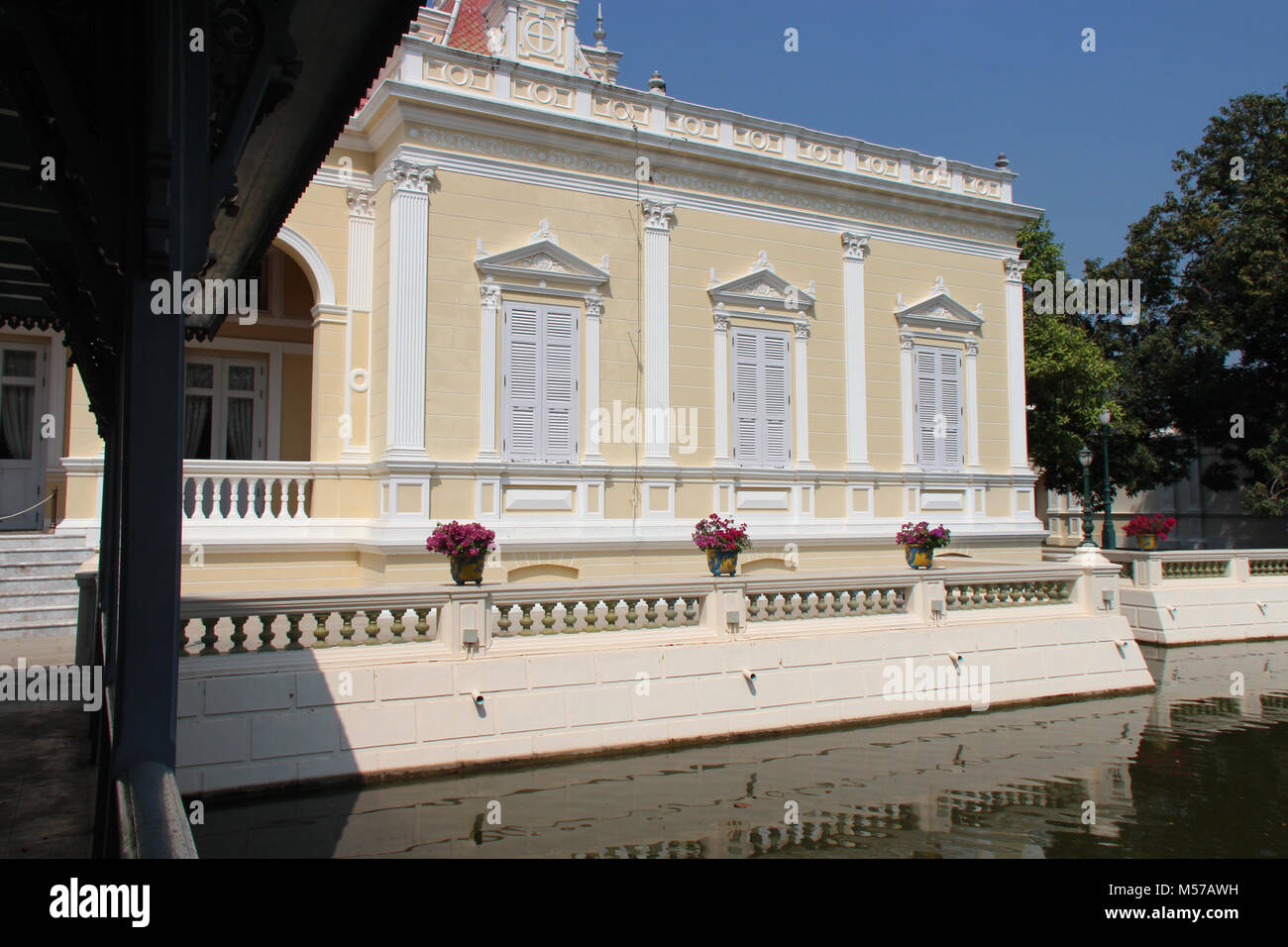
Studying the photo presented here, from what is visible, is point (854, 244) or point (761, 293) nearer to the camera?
point (761, 293)

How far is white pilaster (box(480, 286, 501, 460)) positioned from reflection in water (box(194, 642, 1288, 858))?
6.12 meters

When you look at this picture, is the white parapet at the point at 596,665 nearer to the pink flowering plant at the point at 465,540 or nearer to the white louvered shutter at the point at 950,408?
the pink flowering plant at the point at 465,540

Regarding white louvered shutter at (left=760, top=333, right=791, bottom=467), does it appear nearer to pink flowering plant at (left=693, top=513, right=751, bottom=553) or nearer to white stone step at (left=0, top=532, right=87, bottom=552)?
pink flowering plant at (left=693, top=513, right=751, bottom=553)

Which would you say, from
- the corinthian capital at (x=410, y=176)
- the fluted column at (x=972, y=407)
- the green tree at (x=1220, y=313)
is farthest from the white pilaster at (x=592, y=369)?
the green tree at (x=1220, y=313)

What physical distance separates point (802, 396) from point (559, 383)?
Result: 4339 millimetres

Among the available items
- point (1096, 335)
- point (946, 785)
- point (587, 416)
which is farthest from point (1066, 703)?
point (1096, 335)

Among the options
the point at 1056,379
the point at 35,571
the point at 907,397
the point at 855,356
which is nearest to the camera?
the point at 35,571

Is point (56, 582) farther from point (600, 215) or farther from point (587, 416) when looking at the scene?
point (600, 215)

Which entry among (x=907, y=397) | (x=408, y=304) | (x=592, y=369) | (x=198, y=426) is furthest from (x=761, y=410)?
(x=198, y=426)

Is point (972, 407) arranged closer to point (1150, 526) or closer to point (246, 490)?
point (1150, 526)

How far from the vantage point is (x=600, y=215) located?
14.0m

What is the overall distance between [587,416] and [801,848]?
8.65m

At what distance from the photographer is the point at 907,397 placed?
16344mm
